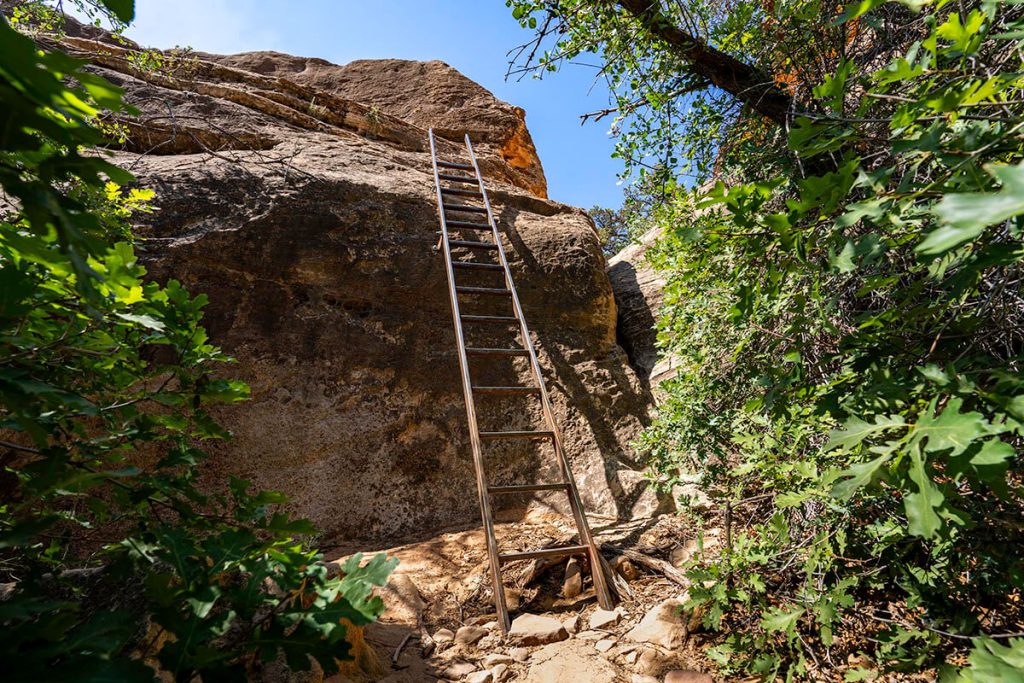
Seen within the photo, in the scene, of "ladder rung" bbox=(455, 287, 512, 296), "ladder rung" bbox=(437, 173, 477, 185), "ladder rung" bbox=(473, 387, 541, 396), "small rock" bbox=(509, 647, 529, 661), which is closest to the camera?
"small rock" bbox=(509, 647, 529, 661)

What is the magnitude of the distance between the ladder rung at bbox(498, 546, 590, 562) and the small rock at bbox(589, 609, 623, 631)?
0.88 ft

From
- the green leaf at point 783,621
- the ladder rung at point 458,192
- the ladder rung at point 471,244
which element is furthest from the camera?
the ladder rung at point 458,192

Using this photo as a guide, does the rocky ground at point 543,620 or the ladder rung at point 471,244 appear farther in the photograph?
the ladder rung at point 471,244

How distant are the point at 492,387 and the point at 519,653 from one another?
1.52 meters

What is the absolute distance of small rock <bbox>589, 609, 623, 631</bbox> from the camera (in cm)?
217

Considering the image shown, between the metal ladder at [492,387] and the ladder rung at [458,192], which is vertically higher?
the ladder rung at [458,192]

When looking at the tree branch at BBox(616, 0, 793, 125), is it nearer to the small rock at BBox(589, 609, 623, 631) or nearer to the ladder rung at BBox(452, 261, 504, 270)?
the ladder rung at BBox(452, 261, 504, 270)

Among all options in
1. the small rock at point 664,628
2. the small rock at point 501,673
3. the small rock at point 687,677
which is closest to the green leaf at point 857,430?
the small rock at point 687,677

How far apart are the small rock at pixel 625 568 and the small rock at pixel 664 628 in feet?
1.28

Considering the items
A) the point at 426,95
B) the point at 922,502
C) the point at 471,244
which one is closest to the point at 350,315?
the point at 471,244

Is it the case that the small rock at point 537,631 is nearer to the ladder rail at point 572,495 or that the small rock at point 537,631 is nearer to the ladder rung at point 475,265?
the ladder rail at point 572,495

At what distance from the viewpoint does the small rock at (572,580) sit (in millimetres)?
2424

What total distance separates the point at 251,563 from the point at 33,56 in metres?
0.66

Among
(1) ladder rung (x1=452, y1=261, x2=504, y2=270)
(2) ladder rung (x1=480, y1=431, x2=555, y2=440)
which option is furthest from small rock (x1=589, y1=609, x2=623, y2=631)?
(1) ladder rung (x1=452, y1=261, x2=504, y2=270)
